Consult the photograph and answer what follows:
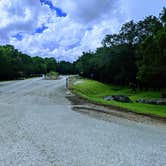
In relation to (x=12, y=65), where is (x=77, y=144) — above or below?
below

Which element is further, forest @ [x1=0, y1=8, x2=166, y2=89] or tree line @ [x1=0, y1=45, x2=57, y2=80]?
tree line @ [x1=0, y1=45, x2=57, y2=80]

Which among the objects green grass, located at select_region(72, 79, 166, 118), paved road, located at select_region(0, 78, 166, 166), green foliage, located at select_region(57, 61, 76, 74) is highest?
green foliage, located at select_region(57, 61, 76, 74)

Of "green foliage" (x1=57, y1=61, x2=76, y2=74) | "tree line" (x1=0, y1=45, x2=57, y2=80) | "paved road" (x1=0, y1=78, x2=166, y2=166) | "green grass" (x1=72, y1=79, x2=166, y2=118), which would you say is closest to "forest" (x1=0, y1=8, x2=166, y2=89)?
"tree line" (x1=0, y1=45, x2=57, y2=80)

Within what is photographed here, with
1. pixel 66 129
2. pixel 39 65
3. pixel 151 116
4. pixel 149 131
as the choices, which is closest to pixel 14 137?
pixel 66 129

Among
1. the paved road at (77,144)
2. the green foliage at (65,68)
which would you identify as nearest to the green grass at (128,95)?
the paved road at (77,144)

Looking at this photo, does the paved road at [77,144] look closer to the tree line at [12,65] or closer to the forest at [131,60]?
the forest at [131,60]

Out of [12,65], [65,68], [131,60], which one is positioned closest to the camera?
A: [131,60]

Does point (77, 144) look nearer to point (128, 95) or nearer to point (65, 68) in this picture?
point (128, 95)

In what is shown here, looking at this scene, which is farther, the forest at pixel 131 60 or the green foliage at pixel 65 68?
the green foliage at pixel 65 68

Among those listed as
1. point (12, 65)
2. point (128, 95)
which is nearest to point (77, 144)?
point (128, 95)

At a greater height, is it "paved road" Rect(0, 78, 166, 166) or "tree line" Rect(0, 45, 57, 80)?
"tree line" Rect(0, 45, 57, 80)

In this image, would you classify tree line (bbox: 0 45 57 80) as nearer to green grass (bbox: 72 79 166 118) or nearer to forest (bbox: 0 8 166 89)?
forest (bbox: 0 8 166 89)

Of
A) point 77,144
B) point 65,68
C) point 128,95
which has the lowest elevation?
point 128,95

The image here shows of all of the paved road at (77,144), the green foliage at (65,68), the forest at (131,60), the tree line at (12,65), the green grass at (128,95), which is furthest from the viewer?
the green foliage at (65,68)
